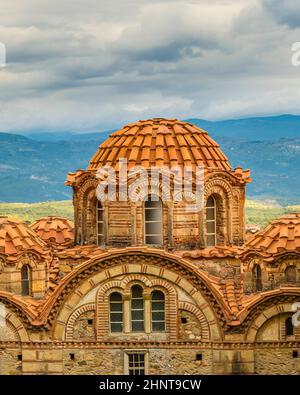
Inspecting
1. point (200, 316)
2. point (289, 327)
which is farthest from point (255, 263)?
point (200, 316)

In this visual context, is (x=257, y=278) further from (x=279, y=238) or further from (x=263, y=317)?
(x=263, y=317)

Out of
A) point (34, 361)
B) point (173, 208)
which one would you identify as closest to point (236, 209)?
point (173, 208)

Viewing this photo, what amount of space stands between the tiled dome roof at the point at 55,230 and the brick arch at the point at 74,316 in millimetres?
7817

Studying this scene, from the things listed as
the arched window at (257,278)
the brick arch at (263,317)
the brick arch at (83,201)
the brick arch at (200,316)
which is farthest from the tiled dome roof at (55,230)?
the brick arch at (263,317)

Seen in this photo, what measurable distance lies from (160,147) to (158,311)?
775 centimetres

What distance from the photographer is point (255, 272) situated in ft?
175

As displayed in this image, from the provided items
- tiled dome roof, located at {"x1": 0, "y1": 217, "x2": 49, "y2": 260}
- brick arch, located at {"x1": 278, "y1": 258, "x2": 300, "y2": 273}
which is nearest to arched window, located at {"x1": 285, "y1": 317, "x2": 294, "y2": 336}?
brick arch, located at {"x1": 278, "y1": 258, "x2": 300, "y2": 273}

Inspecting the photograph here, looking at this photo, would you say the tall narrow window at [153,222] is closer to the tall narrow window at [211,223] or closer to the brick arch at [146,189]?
the brick arch at [146,189]

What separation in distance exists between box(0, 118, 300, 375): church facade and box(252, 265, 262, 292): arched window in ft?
0.14

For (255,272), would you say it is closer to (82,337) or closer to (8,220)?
(82,337)

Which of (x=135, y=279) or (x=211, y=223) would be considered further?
(x=211, y=223)

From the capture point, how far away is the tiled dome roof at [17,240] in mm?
53844

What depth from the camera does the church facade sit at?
5200cm

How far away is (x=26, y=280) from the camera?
54.3 metres
